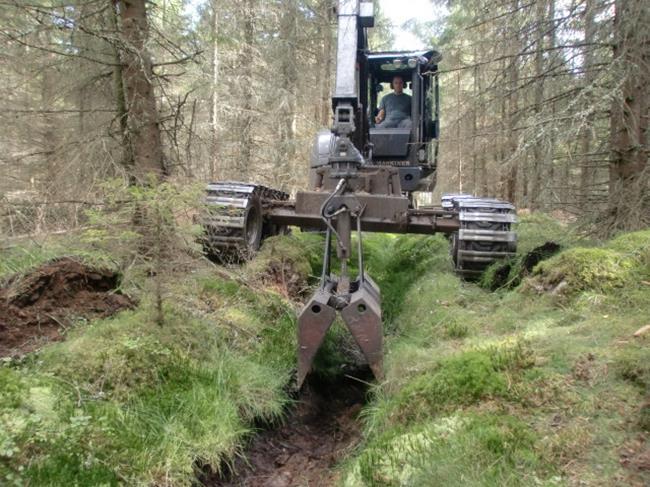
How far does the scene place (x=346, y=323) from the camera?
Answer: 4.16 meters

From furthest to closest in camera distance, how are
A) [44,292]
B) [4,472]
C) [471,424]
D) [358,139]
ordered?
1. [358,139]
2. [44,292]
3. [471,424]
4. [4,472]

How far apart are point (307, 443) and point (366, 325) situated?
105 centimetres

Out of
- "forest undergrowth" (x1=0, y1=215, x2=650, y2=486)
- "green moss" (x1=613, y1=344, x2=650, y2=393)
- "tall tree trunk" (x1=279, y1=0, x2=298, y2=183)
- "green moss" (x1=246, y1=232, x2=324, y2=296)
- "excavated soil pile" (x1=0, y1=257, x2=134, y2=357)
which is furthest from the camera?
"tall tree trunk" (x1=279, y1=0, x2=298, y2=183)

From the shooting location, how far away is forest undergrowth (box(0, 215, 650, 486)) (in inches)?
104

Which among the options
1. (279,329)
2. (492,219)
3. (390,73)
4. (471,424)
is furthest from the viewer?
(390,73)

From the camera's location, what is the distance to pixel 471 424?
2.95 metres

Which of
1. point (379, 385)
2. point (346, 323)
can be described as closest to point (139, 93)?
point (346, 323)

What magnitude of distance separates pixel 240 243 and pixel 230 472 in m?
3.47

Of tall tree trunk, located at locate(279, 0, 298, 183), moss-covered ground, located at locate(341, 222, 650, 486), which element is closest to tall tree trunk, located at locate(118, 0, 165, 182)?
moss-covered ground, located at locate(341, 222, 650, 486)

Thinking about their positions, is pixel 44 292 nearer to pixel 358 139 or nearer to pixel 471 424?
pixel 471 424

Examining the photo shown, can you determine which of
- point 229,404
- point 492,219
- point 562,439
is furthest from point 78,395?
point 492,219

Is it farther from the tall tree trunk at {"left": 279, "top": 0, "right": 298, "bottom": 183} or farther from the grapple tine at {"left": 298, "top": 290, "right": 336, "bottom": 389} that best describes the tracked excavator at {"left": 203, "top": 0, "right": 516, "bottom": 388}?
the tall tree trunk at {"left": 279, "top": 0, "right": 298, "bottom": 183}

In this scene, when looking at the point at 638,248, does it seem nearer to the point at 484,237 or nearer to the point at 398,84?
the point at 484,237

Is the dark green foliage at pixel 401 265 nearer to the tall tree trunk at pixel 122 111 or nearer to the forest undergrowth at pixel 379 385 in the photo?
the forest undergrowth at pixel 379 385
